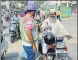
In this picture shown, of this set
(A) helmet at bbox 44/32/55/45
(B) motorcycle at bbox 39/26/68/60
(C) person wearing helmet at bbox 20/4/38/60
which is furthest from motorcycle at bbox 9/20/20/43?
(C) person wearing helmet at bbox 20/4/38/60

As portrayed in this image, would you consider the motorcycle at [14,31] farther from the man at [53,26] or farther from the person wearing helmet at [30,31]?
the person wearing helmet at [30,31]

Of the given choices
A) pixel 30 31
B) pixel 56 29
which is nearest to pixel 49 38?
pixel 56 29

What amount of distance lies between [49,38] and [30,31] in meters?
0.72

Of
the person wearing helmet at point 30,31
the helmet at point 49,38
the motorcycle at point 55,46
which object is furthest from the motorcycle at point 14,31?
the person wearing helmet at point 30,31

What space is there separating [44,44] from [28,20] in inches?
35.5

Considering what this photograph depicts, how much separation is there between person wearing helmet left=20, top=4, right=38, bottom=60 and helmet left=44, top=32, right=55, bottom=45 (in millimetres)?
379

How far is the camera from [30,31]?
5.89 metres

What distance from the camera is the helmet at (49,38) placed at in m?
6.46

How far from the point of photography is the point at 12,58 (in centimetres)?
867

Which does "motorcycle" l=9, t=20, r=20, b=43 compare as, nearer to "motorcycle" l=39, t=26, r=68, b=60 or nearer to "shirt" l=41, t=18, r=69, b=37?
"motorcycle" l=39, t=26, r=68, b=60

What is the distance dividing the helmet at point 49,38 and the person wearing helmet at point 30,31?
38cm

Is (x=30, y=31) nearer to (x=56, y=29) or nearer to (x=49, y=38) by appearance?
(x=49, y=38)

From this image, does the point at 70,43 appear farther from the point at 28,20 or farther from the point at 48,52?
the point at 28,20

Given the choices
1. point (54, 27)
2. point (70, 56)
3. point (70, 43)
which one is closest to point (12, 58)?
point (70, 56)
